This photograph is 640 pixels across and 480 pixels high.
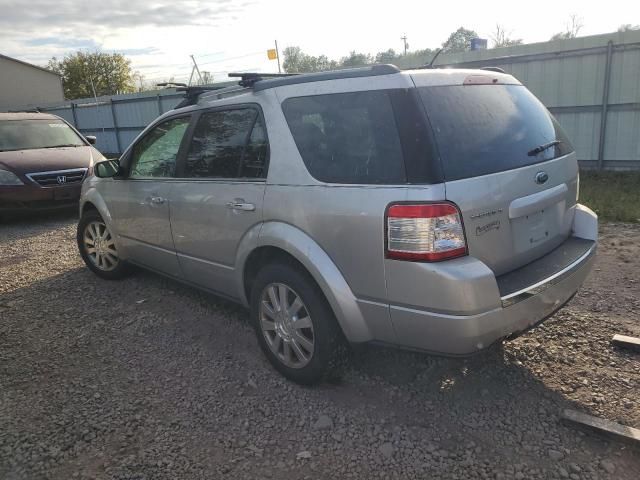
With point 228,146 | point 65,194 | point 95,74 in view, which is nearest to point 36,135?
point 65,194

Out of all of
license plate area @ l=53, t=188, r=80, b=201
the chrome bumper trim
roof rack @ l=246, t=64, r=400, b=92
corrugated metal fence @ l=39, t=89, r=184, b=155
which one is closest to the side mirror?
roof rack @ l=246, t=64, r=400, b=92

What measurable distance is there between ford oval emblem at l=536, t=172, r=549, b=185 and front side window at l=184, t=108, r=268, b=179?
1.60 meters

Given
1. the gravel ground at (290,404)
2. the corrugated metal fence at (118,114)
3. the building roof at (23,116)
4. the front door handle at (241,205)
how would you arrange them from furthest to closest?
the corrugated metal fence at (118,114) → the building roof at (23,116) → the front door handle at (241,205) → the gravel ground at (290,404)

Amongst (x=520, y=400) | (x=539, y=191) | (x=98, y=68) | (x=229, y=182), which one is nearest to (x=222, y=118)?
(x=229, y=182)

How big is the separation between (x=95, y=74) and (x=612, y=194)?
2020 inches

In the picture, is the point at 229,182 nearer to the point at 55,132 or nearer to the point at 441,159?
the point at 441,159

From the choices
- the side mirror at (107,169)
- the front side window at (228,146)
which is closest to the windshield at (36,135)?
the side mirror at (107,169)

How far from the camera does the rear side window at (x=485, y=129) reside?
2.55 m

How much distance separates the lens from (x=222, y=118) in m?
3.66

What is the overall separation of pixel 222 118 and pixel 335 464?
7.87ft

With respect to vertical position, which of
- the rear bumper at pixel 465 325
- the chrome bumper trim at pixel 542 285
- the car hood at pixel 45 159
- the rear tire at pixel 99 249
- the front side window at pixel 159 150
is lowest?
the rear tire at pixel 99 249

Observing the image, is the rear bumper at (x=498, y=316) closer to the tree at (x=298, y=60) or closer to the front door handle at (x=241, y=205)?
the front door handle at (x=241, y=205)

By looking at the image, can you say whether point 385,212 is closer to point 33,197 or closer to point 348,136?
point 348,136

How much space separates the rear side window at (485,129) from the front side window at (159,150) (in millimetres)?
2172
